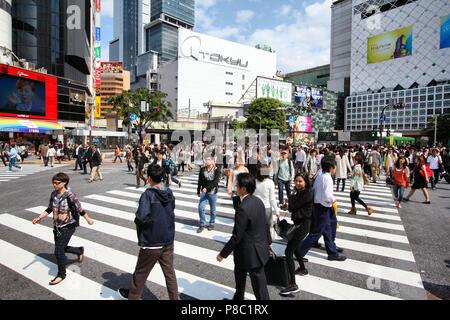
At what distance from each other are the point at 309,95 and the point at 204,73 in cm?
3156

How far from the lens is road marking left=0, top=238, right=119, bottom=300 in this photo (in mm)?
3959

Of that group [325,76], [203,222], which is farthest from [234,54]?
[203,222]

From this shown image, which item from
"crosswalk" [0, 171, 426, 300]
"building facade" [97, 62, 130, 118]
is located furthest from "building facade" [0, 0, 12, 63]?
"building facade" [97, 62, 130, 118]

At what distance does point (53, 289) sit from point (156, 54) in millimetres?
126701

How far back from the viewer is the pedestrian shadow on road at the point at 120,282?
3.92 metres

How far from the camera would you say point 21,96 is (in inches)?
1352

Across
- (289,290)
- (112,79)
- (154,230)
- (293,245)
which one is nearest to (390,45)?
(293,245)

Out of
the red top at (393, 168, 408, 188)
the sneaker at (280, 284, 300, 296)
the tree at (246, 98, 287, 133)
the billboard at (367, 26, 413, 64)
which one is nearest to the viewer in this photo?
the sneaker at (280, 284, 300, 296)

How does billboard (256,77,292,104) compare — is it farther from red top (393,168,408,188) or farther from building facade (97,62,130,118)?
building facade (97,62,130,118)

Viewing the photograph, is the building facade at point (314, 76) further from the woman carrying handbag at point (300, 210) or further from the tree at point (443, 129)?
the woman carrying handbag at point (300, 210)

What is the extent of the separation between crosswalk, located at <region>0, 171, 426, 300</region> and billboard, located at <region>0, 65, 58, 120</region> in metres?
31.5

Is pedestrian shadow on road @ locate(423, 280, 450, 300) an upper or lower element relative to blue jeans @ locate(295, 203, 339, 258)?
lower

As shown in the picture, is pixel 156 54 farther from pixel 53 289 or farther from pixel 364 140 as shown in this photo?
pixel 53 289

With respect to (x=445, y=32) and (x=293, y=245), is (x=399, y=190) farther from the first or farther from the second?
(x=445, y=32)
